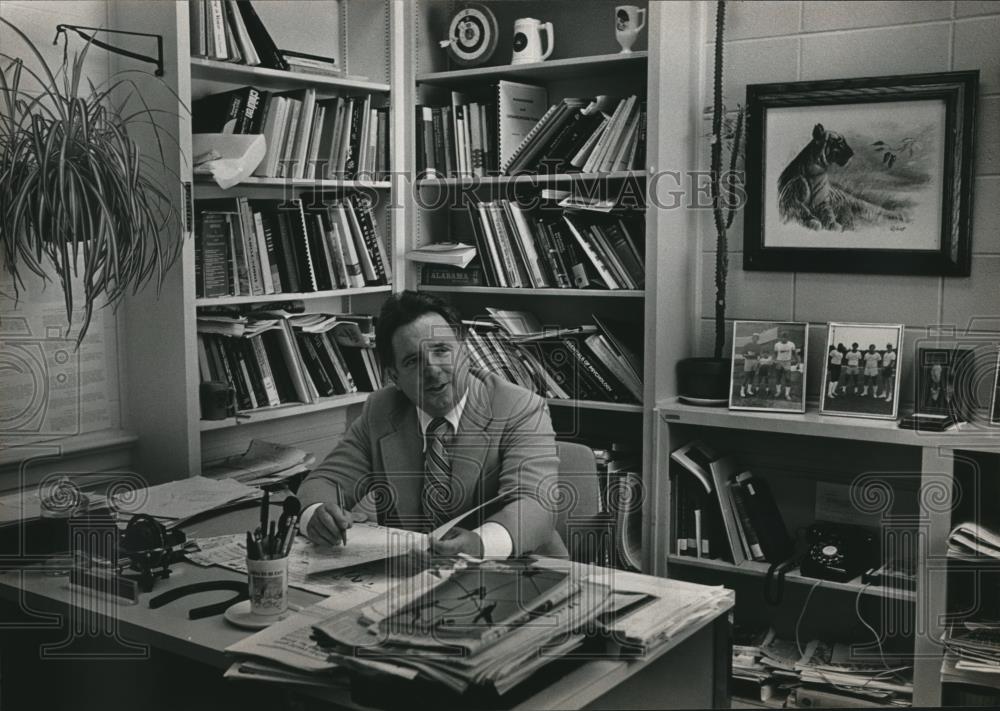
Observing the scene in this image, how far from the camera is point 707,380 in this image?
121 inches

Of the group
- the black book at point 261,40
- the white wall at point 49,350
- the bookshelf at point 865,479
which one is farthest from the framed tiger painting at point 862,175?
the white wall at point 49,350

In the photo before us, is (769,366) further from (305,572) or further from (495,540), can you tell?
(305,572)

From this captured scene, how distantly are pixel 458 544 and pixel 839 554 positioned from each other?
1.44 metres

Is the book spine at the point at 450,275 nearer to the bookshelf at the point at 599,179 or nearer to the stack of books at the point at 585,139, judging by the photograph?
the bookshelf at the point at 599,179

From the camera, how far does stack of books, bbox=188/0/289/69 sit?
2906 millimetres

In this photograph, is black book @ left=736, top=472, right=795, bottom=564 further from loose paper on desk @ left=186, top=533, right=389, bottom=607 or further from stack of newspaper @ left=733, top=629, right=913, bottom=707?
loose paper on desk @ left=186, top=533, right=389, bottom=607

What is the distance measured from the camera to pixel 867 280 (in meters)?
3.05

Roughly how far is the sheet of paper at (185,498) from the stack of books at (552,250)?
1318 millimetres

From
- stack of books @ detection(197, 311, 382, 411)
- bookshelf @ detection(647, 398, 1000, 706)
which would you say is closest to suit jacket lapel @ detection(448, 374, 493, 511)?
bookshelf @ detection(647, 398, 1000, 706)

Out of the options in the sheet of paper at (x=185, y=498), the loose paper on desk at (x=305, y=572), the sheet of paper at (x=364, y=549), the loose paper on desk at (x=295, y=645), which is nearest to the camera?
the loose paper on desk at (x=295, y=645)

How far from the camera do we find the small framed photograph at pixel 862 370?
2.88 m


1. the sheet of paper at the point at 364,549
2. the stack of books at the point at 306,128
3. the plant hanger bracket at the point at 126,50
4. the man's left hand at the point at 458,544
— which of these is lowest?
the sheet of paper at the point at 364,549

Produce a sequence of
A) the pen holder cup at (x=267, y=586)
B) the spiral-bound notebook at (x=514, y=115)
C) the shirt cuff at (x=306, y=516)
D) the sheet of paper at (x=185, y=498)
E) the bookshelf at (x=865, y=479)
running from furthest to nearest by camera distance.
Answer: the spiral-bound notebook at (x=514, y=115), the bookshelf at (x=865, y=479), the sheet of paper at (x=185, y=498), the shirt cuff at (x=306, y=516), the pen holder cup at (x=267, y=586)

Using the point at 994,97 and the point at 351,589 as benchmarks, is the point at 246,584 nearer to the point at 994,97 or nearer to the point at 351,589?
the point at 351,589
